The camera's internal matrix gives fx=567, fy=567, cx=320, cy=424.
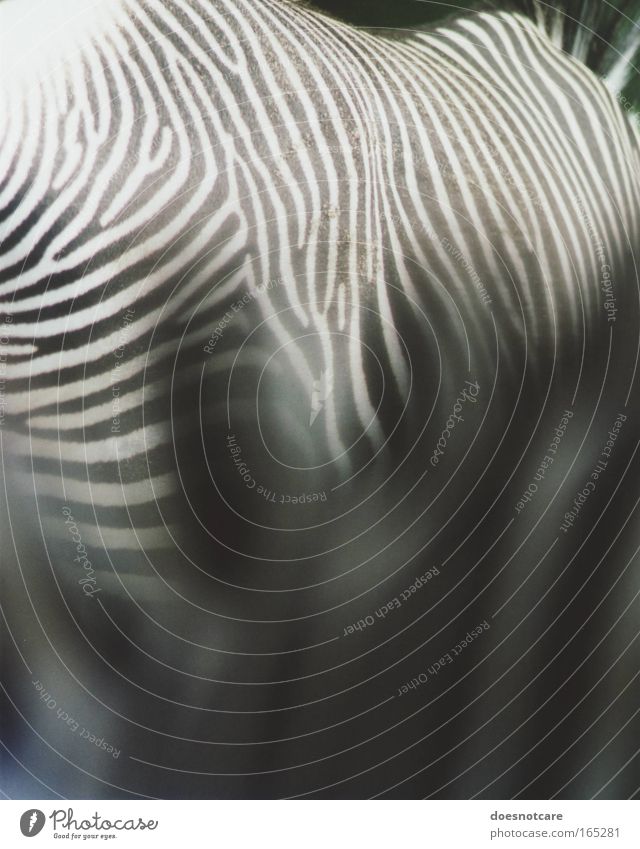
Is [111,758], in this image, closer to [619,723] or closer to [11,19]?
[619,723]
